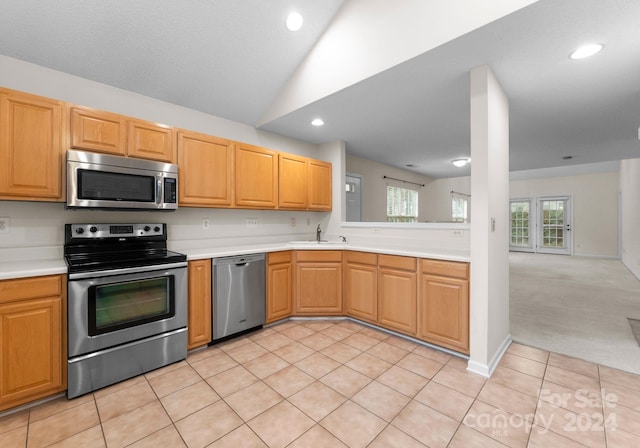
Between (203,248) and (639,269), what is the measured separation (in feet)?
26.8

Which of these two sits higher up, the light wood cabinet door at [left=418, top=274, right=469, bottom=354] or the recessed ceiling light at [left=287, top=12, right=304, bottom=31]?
the recessed ceiling light at [left=287, top=12, right=304, bottom=31]

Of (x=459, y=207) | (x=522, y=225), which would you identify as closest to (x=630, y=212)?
(x=522, y=225)

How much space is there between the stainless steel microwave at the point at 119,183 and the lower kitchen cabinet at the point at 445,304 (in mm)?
2486

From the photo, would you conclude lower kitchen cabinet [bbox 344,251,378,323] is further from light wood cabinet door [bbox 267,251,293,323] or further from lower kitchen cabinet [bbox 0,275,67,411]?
lower kitchen cabinet [bbox 0,275,67,411]

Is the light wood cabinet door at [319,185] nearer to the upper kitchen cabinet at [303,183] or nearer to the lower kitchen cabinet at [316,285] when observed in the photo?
the upper kitchen cabinet at [303,183]

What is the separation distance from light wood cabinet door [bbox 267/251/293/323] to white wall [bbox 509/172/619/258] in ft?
32.7

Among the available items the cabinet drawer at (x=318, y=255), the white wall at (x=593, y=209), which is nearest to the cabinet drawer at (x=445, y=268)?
the cabinet drawer at (x=318, y=255)

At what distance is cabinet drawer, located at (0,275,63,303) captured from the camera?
1761mm

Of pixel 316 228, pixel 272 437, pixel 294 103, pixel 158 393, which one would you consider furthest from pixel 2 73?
pixel 316 228

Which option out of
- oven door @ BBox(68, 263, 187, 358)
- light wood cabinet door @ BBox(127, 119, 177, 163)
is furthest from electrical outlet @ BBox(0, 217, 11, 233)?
light wood cabinet door @ BBox(127, 119, 177, 163)

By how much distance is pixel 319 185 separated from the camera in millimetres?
4078

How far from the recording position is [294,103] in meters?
3.12

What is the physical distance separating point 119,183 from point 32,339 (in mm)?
1219

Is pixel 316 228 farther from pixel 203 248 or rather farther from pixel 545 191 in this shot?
pixel 545 191
